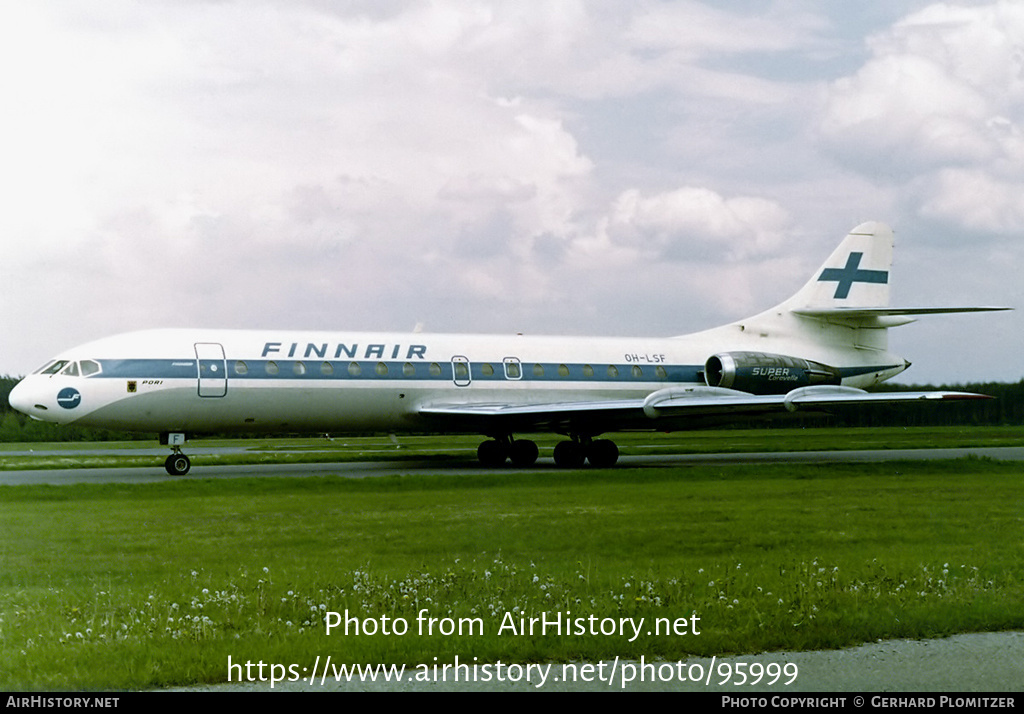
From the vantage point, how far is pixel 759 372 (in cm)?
3138

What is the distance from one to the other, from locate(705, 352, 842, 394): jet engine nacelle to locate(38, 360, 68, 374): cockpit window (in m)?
17.3

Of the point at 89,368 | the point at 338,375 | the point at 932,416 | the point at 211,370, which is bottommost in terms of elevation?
the point at 932,416

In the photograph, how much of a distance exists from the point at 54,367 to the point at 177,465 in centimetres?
343

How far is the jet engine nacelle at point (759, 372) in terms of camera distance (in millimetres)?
31250

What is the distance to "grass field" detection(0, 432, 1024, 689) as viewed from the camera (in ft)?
24.5

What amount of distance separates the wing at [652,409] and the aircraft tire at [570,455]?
451 millimetres

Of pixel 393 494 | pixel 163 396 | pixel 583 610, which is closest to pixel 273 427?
pixel 163 396

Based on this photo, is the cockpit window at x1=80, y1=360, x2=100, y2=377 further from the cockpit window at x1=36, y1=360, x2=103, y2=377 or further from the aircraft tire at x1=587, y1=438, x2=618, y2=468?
the aircraft tire at x1=587, y1=438, x2=618, y2=468

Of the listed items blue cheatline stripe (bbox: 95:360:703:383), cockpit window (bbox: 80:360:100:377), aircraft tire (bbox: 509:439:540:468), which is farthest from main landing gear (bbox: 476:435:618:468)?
cockpit window (bbox: 80:360:100:377)

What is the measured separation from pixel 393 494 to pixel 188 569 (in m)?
7.79

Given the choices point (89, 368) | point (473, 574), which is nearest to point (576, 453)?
point (89, 368)

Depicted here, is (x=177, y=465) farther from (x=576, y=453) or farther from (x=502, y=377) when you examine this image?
(x=576, y=453)

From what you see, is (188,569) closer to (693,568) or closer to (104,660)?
(104,660)
